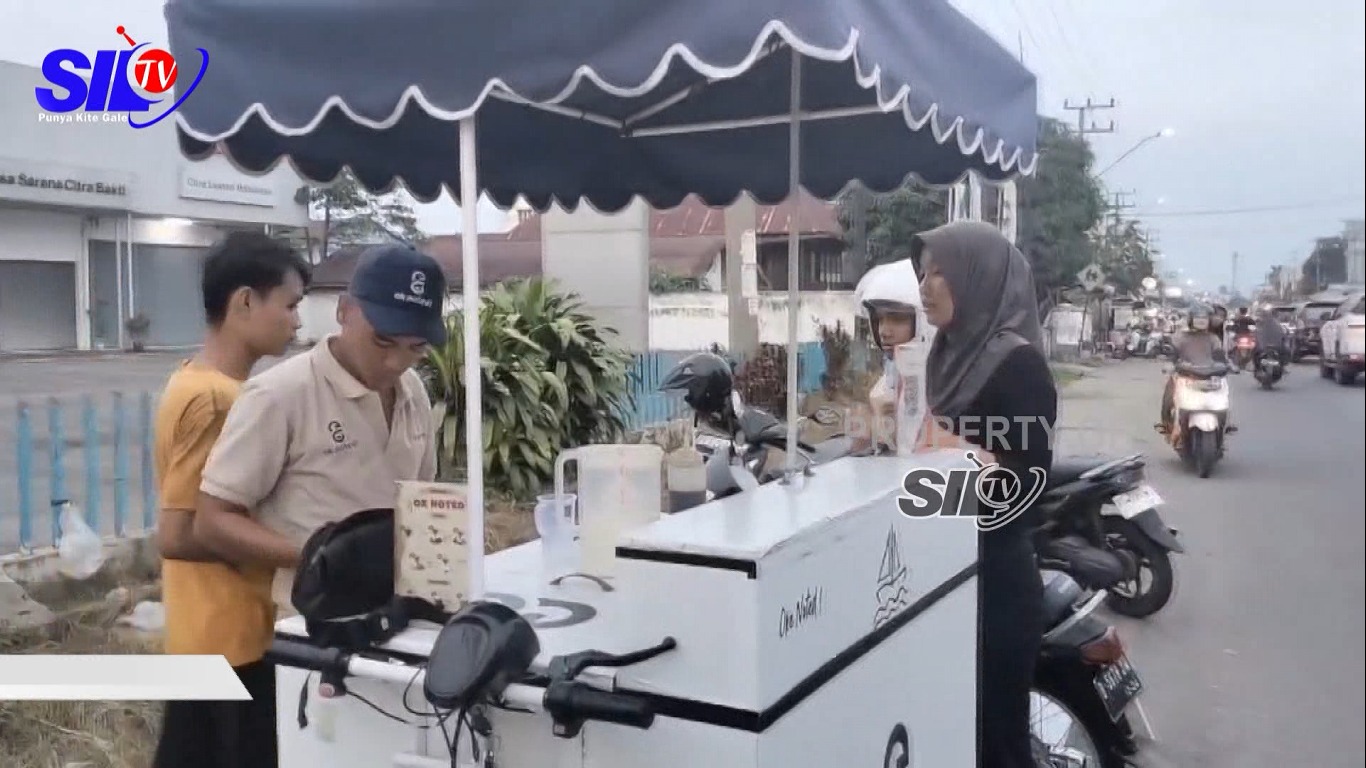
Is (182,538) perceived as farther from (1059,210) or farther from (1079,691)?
(1059,210)

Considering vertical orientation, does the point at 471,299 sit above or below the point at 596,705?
above

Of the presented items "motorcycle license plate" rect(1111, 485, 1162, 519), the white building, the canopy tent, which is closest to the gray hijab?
the canopy tent

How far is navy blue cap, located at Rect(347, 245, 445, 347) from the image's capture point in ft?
5.92

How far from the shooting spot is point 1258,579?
390 cm

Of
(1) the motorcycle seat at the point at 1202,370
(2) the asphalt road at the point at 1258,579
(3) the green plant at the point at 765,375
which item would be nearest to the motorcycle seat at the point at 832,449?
(2) the asphalt road at the point at 1258,579

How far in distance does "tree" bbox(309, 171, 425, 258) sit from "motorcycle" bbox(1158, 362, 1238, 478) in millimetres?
2950

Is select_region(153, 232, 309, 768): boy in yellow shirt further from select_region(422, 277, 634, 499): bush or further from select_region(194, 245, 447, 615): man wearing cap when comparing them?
A: select_region(422, 277, 634, 499): bush

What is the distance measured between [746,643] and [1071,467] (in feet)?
8.27

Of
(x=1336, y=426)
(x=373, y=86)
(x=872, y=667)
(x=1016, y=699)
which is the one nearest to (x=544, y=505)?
(x=872, y=667)

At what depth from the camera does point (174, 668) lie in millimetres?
1963

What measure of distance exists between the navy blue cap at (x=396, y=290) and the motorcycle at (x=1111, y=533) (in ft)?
6.12

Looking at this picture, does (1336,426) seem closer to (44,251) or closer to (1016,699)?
(1016,699)

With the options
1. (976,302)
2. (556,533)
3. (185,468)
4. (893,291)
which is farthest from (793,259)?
(185,468)

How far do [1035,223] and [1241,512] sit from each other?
141 cm
